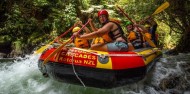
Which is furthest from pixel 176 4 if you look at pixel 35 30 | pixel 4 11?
pixel 4 11

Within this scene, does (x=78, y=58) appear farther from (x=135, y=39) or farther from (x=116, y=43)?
(x=135, y=39)

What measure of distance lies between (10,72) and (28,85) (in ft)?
4.73

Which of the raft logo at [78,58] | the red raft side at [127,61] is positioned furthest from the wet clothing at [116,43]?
the raft logo at [78,58]

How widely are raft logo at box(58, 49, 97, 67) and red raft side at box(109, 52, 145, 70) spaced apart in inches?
14.5

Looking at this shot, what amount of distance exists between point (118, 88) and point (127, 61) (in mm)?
963

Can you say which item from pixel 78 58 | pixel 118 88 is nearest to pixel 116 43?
pixel 78 58

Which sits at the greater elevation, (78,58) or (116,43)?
(116,43)

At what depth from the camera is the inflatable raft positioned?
16.0ft

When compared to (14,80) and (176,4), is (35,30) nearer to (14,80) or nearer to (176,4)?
(14,80)

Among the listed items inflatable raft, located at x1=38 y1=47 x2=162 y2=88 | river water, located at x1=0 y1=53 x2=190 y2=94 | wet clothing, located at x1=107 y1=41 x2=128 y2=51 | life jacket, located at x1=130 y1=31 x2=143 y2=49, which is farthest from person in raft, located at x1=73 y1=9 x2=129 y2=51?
life jacket, located at x1=130 y1=31 x2=143 y2=49

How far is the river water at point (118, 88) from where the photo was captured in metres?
5.79

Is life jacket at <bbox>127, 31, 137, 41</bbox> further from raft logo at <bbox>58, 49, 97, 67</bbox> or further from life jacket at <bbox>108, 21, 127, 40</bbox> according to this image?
raft logo at <bbox>58, 49, 97, 67</bbox>

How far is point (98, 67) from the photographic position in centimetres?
487

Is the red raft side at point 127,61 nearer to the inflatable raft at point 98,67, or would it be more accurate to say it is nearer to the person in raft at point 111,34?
the inflatable raft at point 98,67
